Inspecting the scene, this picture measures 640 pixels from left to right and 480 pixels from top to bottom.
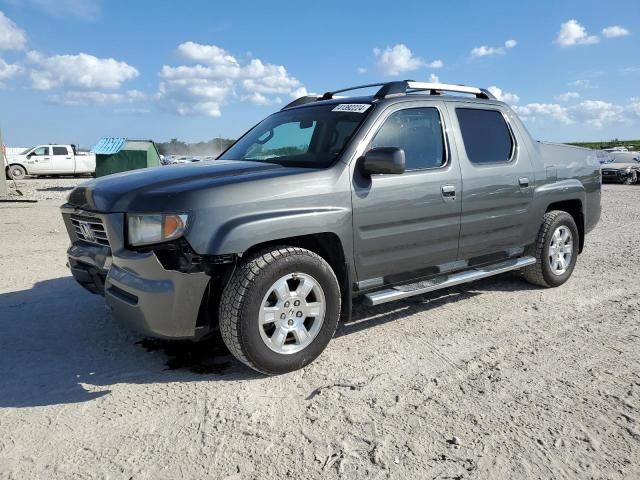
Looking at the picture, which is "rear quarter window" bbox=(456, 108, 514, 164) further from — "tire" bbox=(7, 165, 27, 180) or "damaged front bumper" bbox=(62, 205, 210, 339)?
"tire" bbox=(7, 165, 27, 180)

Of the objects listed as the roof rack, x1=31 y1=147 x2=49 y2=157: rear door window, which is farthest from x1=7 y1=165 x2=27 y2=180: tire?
the roof rack

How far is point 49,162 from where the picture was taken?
25.4m

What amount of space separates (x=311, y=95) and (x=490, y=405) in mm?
3375

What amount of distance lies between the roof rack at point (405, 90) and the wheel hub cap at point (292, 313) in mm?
1678

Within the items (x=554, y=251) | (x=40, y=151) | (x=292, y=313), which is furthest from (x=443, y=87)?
(x=40, y=151)

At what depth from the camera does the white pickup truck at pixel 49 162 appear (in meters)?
24.8

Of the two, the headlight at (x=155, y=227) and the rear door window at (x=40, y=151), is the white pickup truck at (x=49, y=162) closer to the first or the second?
the rear door window at (x=40, y=151)

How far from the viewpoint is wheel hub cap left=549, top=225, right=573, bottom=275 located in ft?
17.6

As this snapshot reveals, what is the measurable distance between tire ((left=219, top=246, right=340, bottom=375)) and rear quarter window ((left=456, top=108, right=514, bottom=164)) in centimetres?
190

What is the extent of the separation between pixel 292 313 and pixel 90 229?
1.49 meters

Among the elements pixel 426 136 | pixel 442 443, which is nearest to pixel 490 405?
pixel 442 443

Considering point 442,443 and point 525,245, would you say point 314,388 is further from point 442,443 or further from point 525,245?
point 525,245

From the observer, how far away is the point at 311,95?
5.15 meters

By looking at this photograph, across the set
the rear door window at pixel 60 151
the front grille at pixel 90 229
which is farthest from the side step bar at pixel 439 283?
Answer: the rear door window at pixel 60 151
